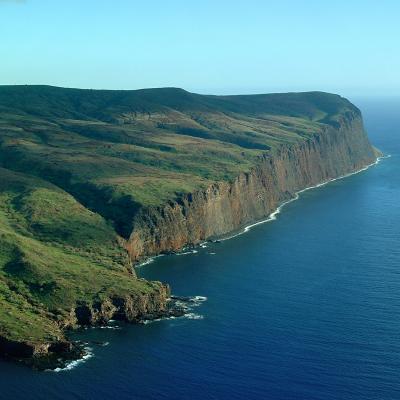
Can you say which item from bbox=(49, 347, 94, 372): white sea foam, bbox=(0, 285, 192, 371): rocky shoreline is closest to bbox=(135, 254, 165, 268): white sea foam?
bbox=(0, 285, 192, 371): rocky shoreline

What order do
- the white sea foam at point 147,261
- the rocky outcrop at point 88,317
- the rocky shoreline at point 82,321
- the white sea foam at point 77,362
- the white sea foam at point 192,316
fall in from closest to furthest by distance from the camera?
the white sea foam at point 77,362 < the rocky shoreline at point 82,321 < the rocky outcrop at point 88,317 < the white sea foam at point 192,316 < the white sea foam at point 147,261

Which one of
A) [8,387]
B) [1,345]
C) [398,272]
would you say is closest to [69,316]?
[1,345]

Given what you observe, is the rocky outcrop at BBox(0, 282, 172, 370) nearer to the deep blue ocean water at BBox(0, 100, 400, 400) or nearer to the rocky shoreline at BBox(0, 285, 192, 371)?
the rocky shoreline at BBox(0, 285, 192, 371)

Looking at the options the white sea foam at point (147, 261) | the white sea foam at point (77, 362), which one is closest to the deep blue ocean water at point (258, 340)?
the white sea foam at point (77, 362)

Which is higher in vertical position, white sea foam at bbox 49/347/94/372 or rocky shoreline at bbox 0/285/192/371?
rocky shoreline at bbox 0/285/192/371

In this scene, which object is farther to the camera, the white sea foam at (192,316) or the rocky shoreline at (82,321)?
the white sea foam at (192,316)

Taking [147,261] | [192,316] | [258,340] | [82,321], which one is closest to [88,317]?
[82,321]

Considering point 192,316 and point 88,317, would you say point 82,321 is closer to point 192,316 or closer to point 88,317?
point 88,317

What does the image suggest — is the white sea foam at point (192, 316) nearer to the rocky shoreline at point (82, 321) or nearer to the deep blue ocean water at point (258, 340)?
the rocky shoreline at point (82, 321)

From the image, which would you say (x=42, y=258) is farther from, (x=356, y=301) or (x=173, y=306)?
(x=356, y=301)
